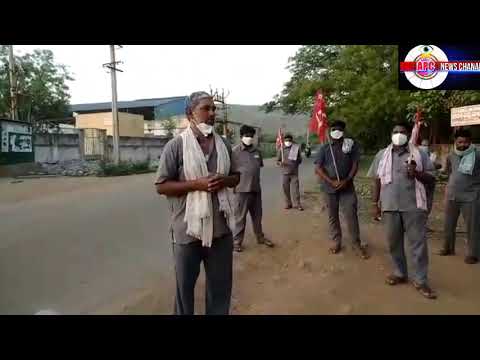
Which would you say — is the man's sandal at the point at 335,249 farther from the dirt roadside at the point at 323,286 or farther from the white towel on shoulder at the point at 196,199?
the white towel on shoulder at the point at 196,199

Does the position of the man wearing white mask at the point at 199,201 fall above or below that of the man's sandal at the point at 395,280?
above

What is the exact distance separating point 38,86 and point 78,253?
76.8 ft

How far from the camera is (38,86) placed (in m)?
24.7

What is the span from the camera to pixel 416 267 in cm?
374

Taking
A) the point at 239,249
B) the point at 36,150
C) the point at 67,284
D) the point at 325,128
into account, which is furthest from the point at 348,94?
the point at 36,150

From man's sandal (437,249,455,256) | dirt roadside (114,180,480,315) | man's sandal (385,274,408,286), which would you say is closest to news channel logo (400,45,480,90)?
dirt roadside (114,180,480,315)

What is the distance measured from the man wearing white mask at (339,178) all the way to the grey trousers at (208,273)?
2.62m

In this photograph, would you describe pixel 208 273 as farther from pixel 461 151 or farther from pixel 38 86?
pixel 38 86

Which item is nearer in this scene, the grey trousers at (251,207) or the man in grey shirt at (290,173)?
the grey trousers at (251,207)

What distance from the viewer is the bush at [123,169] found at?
58.3 feet

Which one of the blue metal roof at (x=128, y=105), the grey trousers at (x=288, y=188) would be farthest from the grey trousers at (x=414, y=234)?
the blue metal roof at (x=128, y=105)

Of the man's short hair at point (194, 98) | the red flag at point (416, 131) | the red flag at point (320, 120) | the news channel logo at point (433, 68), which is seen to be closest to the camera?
the man's short hair at point (194, 98)

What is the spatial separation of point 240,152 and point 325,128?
1.34 meters

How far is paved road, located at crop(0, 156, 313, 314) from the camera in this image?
12.5 ft
